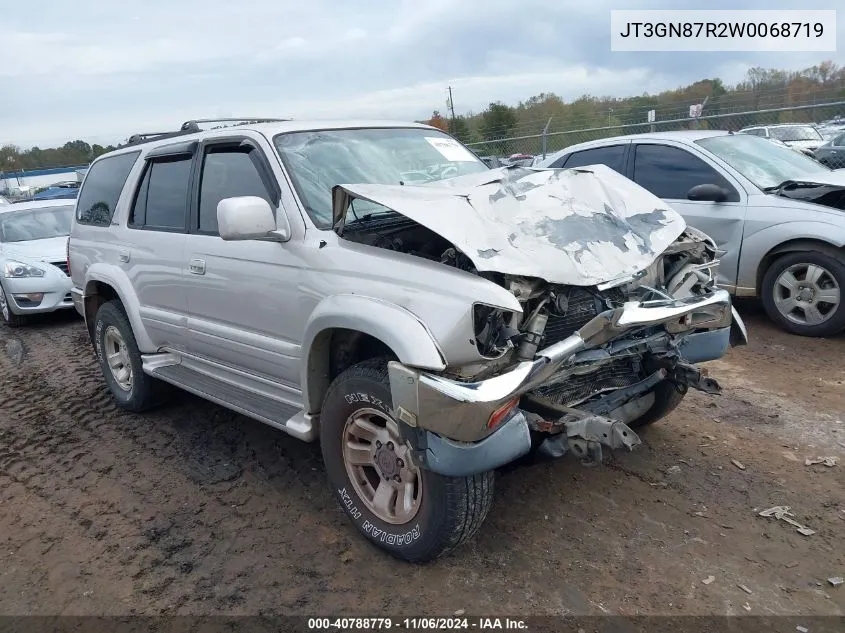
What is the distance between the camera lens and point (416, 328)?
2641mm

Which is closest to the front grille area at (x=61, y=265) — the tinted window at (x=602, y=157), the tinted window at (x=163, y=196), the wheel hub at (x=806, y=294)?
the tinted window at (x=163, y=196)

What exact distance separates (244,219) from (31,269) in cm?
693

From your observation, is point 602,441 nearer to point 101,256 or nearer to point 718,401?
point 718,401

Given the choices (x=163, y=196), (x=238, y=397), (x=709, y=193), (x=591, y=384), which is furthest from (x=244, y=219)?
(x=709, y=193)

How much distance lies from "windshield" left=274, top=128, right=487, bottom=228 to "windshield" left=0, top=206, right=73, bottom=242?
746 cm

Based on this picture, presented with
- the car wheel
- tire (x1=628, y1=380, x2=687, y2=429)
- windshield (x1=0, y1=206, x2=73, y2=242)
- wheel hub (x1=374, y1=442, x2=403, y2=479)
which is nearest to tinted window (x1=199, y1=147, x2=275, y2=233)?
wheel hub (x1=374, y1=442, x2=403, y2=479)

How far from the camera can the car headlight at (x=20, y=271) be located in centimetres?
857

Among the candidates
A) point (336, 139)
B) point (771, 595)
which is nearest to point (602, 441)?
point (771, 595)

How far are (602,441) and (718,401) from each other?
237cm

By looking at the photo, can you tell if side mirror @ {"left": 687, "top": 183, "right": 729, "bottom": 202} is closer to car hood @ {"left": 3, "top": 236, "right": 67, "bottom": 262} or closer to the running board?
the running board

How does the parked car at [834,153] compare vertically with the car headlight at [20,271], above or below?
above

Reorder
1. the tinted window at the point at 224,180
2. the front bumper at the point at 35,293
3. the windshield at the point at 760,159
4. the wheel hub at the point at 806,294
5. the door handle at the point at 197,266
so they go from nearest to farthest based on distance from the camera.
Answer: the tinted window at the point at 224,180
the door handle at the point at 197,266
the wheel hub at the point at 806,294
the windshield at the point at 760,159
the front bumper at the point at 35,293

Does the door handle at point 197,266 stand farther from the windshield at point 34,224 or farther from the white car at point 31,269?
the windshield at point 34,224

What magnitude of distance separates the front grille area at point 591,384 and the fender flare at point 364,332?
68 centimetres
